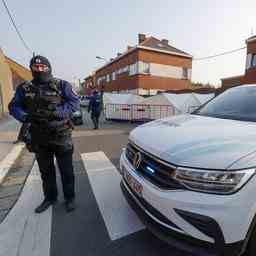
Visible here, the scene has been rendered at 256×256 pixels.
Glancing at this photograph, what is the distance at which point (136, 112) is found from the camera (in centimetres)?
1260

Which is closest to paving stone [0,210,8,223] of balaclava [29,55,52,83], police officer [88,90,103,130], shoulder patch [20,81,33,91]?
shoulder patch [20,81,33,91]

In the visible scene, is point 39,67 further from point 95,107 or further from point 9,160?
point 95,107

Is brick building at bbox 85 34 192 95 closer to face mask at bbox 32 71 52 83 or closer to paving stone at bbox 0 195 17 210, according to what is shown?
paving stone at bbox 0 195 17 210

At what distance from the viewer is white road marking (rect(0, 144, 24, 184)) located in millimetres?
4245

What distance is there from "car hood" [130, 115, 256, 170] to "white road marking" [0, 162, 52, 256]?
1477 millimetres

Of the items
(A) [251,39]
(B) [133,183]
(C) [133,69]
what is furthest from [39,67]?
(C) [133,69]

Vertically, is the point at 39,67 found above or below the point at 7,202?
above

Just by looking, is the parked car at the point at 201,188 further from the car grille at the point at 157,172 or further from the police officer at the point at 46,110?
the police officer at the point at 46,110

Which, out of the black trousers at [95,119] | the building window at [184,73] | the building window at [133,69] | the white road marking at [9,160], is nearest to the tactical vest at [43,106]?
the white road marking at [9,160]

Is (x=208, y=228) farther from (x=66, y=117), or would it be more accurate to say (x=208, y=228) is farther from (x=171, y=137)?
(x=66, y=117)

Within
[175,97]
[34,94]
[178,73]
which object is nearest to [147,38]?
[178,73]

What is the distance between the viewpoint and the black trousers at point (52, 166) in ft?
9.30

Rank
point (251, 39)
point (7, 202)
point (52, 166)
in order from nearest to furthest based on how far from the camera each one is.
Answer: point (52, 166) → point (7, 202) → point (251, 39)

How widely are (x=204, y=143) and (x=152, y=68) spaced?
25.1 metres
